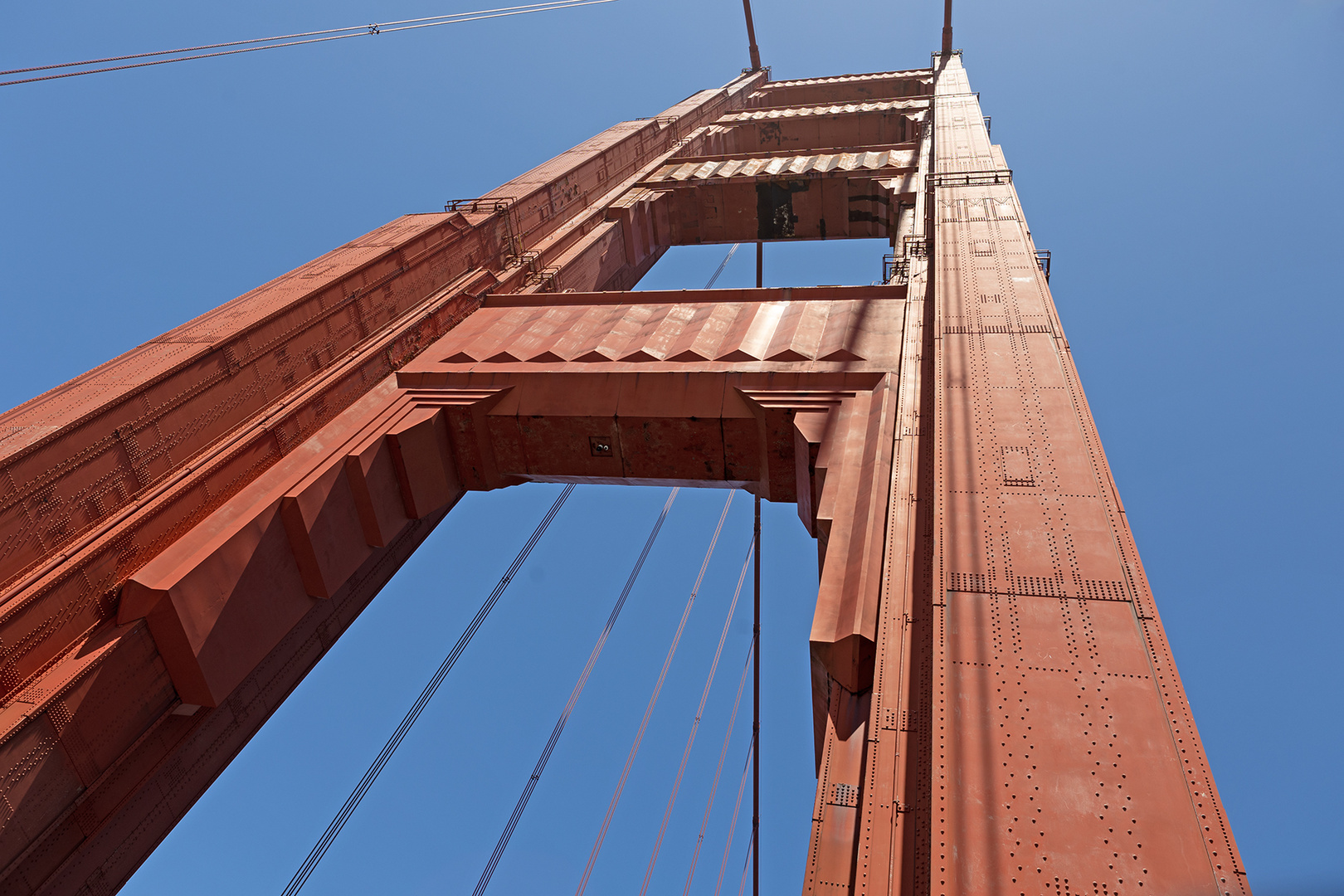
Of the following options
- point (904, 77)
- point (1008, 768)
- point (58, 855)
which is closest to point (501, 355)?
point (58, 855)

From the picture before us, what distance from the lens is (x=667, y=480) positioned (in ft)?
42.8

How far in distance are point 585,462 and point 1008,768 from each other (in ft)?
30.6

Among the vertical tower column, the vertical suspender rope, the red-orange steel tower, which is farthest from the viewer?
the vertical suspender rope

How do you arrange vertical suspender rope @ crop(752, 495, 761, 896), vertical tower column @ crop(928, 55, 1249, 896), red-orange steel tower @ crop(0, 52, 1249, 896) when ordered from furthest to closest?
1. vertical suspender rope @ crop(752, 495, 761, 896)
2. red-orange steel tower @ crop(0, 52, 1249, 896)
3. vertical tower column @ crop(928, 55, 1249, 896)

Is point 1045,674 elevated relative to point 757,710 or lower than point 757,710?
elevated

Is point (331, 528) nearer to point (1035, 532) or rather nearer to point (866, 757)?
point (866, 757)

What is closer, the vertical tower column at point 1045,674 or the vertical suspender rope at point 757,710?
the vertical tower column at point 1045,674

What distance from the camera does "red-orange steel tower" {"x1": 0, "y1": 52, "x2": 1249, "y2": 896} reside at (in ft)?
16.3

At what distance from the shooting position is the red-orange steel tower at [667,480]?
496 cm

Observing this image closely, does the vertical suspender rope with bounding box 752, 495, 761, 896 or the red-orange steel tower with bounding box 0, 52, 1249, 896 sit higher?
the red-orange steel tower with bounding box 0, 52, 1249, 896

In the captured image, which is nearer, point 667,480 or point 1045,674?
point 1045,674

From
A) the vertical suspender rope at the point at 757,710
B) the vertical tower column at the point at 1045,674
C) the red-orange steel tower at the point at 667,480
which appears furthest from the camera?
the vertical suspender rope at the point at 757,710

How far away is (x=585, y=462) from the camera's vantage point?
13.1 meters

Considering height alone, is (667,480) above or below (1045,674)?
below
